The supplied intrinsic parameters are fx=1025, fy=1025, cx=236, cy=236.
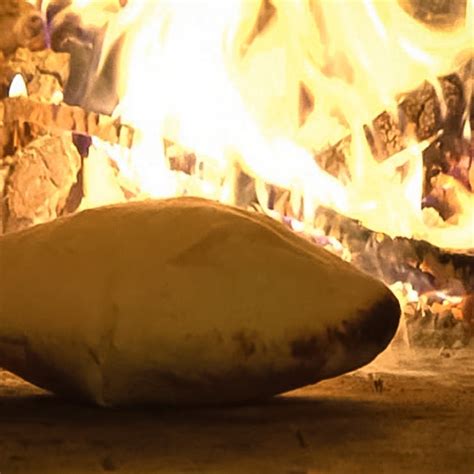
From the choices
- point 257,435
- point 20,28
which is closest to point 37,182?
point 20,28

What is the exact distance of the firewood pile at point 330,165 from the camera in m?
1.29

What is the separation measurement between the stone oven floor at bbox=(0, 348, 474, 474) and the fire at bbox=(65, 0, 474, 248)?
351 mm

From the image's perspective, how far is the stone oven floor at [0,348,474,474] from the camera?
0.65 meters

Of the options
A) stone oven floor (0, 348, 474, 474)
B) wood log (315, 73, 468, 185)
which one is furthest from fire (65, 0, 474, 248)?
stone oven floor (0, 348, 474, 474)

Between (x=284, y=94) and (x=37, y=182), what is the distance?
331mm

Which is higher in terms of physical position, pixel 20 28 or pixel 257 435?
pixel 20 28

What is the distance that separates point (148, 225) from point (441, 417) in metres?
0.29

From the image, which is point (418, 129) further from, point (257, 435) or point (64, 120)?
point (257, 435)

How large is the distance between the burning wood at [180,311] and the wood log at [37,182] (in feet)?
1.34

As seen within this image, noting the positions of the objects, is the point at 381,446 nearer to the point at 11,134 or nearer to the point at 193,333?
the point at 193,333

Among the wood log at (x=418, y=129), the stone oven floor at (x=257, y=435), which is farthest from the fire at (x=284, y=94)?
the stone oven floor at (x=257, y=435)

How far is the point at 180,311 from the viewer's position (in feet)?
2.65

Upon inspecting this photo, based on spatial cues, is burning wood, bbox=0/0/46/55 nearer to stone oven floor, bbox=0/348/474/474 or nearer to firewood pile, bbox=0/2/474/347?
firewood pile, bbox=0/2/474/347

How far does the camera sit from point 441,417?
843mm
